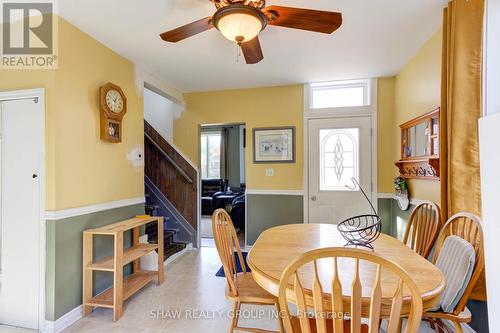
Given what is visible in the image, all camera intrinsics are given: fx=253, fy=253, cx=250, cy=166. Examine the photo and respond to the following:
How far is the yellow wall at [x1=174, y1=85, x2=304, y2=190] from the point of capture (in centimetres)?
365

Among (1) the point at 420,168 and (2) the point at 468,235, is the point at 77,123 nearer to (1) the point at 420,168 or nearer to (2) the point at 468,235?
(2) the point at 468,235

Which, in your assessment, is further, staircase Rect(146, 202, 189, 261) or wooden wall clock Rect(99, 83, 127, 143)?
staircase Rect(146, 202, 189, 261)

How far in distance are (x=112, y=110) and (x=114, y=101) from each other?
4.1 inches

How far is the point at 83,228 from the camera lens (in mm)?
2184

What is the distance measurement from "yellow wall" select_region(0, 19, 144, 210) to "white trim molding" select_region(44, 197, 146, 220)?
0.04 meters

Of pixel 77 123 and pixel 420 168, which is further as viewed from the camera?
pixel 420 168

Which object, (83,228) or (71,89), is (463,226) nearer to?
(83,228)

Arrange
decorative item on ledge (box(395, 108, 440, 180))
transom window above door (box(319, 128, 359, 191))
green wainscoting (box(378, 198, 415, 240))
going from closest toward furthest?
decorative item on ledge (box(395, 108, 440, 180)) → green wainscoting (box(378, 198, 415, 240)) → transom window above door (box(319, 128, 359, 191))

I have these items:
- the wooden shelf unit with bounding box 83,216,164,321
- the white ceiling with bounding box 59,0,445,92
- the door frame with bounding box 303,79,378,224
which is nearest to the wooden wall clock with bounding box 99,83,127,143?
the white ceiling with bounding box 59,0,445,92

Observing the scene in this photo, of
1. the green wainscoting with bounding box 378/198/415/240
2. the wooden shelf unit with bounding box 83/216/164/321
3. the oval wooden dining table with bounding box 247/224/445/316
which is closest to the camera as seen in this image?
the oval wooden dining table with bounding box 247/224/445/316

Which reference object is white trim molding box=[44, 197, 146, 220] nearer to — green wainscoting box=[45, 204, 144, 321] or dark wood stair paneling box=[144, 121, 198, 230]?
green wainscoting box=[45, 204, 144, 321]

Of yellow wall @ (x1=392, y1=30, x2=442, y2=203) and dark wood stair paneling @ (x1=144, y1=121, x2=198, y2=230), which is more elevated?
yellow wall @ (x1=392, y1=30, x2=442, y2=203)

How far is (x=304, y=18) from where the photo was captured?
5.08 feet

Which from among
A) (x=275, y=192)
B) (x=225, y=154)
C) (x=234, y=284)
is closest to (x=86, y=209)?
(x=234, y=284)
